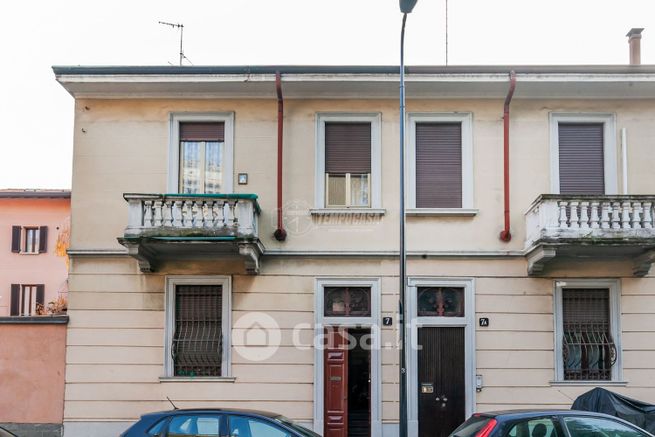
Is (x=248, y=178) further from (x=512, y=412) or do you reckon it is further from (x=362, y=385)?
(x=512, y=412)

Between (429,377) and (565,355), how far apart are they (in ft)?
9.14

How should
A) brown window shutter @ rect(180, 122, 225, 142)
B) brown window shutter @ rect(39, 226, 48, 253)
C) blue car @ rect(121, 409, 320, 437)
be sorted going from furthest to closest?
1. brown window shutter @ rect(39, 226, 48, 253)
2. brown window shutter @ rect(180, 122, 225, 142)
3. blue car @ rect(121, 409, 320, 437)

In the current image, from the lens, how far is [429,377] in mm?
15836

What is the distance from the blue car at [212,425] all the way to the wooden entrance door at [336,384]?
5017 mm

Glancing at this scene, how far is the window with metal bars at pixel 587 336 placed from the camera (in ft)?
52.0

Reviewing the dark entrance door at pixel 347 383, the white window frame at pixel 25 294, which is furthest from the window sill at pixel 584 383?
the white window frame at pixel 25 294

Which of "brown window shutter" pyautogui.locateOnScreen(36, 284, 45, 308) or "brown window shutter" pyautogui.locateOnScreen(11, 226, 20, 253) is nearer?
"brown window shutter" pyautogui.locateOnScreen(11, 226, 20, 253)

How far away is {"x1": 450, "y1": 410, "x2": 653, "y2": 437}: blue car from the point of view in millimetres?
10078

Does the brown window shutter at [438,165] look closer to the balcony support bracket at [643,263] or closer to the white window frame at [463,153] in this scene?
the white window frame at [463,153]

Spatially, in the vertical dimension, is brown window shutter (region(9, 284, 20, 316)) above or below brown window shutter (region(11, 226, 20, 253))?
below

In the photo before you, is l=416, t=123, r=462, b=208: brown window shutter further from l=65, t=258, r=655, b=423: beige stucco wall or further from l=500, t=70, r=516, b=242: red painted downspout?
l=65, t=258, r=655, b=423: beige stucco wall

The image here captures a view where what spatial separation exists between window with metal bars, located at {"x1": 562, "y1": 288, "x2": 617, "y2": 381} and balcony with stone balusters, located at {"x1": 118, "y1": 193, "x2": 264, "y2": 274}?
21.4 ft
